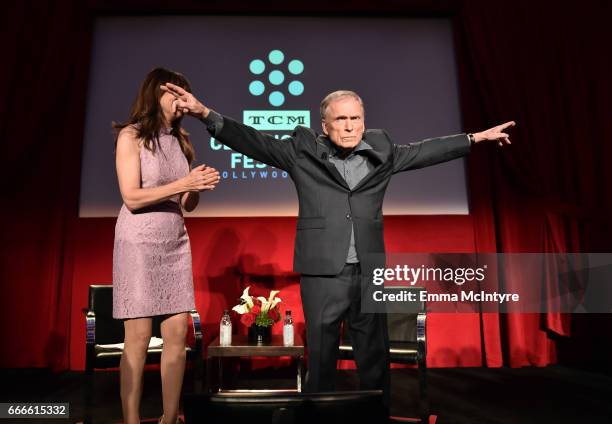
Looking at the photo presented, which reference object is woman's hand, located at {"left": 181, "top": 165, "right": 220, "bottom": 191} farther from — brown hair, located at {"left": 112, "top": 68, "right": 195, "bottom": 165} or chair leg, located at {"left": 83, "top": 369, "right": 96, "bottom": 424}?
chair leg, located at {"left": 83, "top": 369, "right": 96, "bottom": 424}

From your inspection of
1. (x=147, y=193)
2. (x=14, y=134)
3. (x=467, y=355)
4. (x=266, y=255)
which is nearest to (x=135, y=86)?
(x=14, y=134)

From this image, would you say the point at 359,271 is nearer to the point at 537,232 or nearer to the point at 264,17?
the point at 537,232

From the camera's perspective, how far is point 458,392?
3566mm

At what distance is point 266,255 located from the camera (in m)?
4.18

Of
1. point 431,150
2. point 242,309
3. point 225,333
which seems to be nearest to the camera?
point 431,150

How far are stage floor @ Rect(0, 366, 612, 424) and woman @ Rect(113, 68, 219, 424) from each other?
1281mm

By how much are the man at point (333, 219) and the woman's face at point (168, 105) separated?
66 mm

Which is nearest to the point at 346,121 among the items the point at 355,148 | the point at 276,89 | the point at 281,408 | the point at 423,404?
the point at 355,148

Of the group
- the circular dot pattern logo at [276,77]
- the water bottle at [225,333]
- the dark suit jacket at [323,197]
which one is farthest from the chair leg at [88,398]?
the circular dot pattern logo at [276,77]

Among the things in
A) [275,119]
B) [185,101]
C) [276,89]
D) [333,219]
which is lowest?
[333,219]

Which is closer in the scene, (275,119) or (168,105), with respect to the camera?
(168,105)

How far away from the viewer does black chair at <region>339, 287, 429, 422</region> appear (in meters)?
2.92

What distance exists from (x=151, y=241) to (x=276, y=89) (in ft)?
9.21

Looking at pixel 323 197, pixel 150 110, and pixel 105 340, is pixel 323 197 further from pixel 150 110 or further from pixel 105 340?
pixel 105 340
